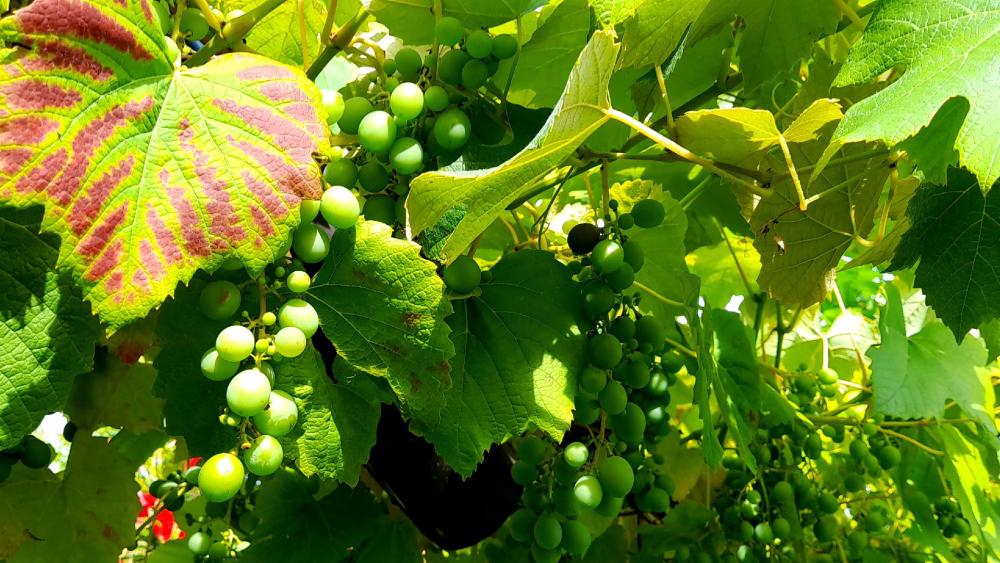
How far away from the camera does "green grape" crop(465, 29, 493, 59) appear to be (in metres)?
0.73

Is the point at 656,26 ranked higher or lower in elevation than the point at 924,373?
higher

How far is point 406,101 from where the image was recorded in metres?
0.68

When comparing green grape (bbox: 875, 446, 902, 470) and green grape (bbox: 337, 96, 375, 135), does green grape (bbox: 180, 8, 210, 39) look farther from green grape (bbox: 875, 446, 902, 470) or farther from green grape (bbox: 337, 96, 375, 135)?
green grape (bbox: 875, 446, 902, 470)

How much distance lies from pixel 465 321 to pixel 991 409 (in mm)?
992

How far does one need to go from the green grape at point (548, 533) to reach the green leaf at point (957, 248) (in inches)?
16.9

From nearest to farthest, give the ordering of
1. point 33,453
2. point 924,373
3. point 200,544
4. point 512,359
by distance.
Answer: point 512,359, point 33,453, point 200,544, point 924,373

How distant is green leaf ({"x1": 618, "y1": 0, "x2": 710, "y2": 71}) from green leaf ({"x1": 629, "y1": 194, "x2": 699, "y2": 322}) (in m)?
0.39

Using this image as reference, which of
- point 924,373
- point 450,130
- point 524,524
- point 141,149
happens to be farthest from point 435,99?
point 924,373

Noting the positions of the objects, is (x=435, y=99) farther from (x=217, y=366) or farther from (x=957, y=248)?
(x=957, y=248)

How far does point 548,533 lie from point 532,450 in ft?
0.31

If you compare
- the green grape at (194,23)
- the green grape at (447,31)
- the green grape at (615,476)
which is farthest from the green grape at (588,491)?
the green grape at (194,23)

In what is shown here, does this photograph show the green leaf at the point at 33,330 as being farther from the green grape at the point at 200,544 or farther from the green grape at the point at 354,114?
the green grape at the point at 200,544

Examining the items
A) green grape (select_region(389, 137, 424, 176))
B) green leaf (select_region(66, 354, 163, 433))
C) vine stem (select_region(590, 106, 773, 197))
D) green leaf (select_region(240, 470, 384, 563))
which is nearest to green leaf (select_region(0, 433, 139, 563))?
green leaf (select_region(66, 354, 163, 433))

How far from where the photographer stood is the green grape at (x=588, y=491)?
833 mm
